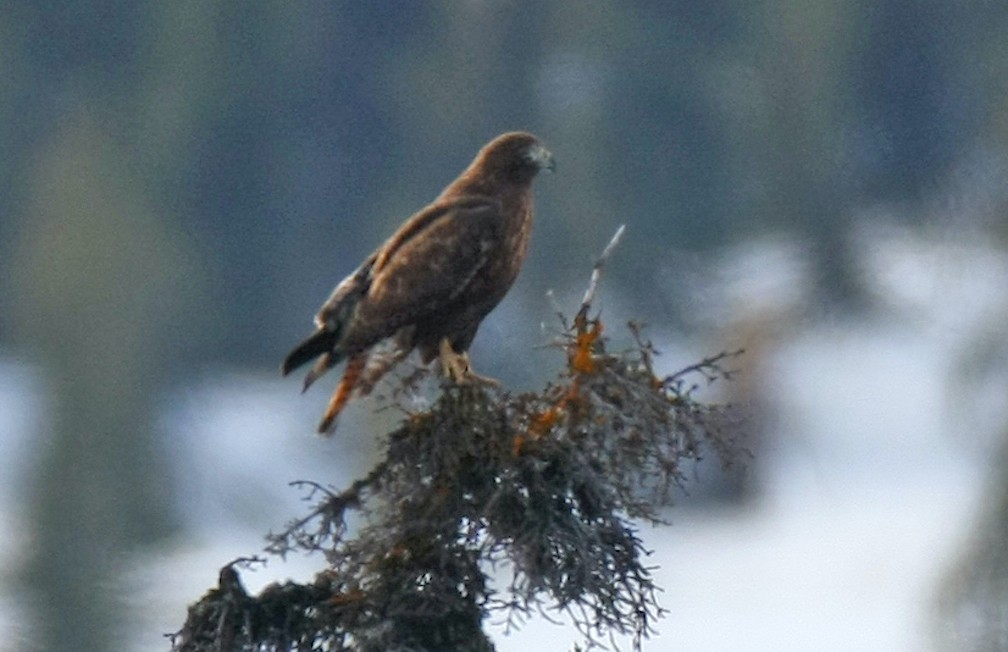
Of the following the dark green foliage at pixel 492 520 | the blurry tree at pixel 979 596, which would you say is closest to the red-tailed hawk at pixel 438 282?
the dark green foliage at pixel 492 520

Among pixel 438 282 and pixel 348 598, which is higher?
pixel 438 282

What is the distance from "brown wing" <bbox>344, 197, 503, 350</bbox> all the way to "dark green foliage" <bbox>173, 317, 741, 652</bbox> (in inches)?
47.0

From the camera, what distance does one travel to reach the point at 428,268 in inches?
251

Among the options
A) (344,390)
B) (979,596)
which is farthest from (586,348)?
(979,596)

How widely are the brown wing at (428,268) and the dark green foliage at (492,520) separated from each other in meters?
1.19

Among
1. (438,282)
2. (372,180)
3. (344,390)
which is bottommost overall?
(344,390)

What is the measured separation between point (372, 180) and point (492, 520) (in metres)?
34.5

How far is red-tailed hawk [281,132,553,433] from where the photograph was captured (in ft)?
20.4

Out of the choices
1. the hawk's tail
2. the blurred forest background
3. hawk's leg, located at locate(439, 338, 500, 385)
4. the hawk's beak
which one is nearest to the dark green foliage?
hawk's leg, located at locate(439, 338, 500, 385)

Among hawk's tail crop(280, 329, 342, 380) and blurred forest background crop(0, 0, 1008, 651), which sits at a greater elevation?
blurred forest background crop(0, 0, 1008, 651)

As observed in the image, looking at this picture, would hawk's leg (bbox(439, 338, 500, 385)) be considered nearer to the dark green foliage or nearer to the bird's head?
the bird's head

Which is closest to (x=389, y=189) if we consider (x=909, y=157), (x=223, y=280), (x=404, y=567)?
(x=223, y=280)

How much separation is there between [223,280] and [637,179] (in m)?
6.31

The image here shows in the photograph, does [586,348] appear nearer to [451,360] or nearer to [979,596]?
[451,360]
